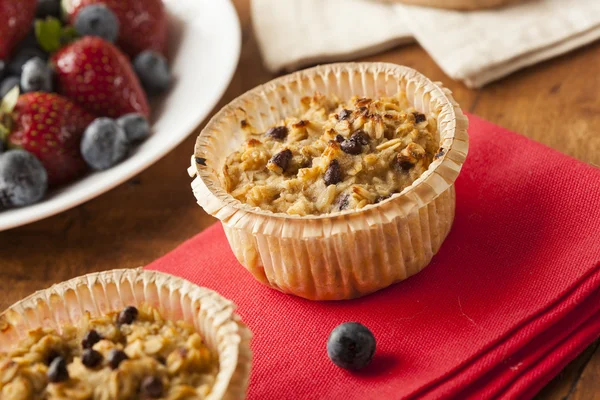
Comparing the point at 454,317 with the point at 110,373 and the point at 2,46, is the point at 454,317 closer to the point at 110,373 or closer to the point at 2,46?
the point at 110,373

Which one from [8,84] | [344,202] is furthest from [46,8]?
[344,202]

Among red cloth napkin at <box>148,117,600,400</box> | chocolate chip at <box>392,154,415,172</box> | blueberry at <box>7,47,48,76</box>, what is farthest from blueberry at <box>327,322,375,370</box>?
blueberry at <box>7,47,48,76</box>

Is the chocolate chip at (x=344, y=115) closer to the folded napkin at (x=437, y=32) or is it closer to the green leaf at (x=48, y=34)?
the folded napkin at (x=437, y=32)

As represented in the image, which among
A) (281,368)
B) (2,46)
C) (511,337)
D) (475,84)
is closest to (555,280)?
(511,337)

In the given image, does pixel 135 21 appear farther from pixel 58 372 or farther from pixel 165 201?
pixel 58 372

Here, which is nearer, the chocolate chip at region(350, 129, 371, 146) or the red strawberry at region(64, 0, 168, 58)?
the chocolate chip at region(350, 129, 371, 146)

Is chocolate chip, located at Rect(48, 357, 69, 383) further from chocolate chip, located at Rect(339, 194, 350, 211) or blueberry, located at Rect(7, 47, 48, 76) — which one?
blueberry, located at Rect(7, 47, 48, 76)

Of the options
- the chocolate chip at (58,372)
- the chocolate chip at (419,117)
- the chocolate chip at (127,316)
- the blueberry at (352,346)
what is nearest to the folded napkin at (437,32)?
the chocolate chip at (419,117)
